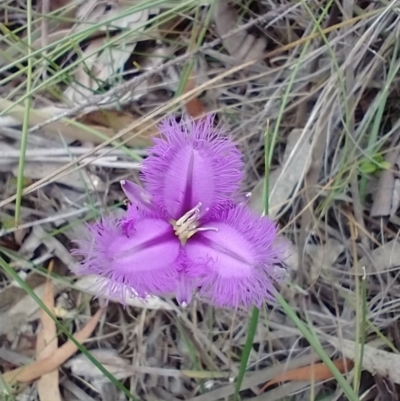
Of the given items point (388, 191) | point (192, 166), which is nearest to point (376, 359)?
point (388, 191)

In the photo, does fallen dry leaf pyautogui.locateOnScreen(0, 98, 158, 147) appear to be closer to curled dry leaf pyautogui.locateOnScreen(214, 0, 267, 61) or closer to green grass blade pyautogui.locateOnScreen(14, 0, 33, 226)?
green grass blade pyautogui.locateOnScreen(14, 0, 33, 226)

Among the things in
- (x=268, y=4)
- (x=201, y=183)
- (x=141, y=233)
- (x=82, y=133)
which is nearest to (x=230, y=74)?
(x=268, y=4)

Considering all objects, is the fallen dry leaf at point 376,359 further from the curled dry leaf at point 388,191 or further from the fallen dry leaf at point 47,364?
the fallen dry leaf at point 47,364

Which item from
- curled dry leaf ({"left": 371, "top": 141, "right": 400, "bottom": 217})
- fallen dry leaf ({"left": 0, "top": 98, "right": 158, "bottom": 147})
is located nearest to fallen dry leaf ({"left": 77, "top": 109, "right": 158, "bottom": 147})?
fallen dry leaf ({"left": 0, "top": 98, "right": 158, "bottom": 147})

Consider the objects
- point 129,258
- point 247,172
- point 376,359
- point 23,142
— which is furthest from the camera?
point 247,172

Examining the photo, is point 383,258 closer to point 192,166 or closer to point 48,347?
point 192,166

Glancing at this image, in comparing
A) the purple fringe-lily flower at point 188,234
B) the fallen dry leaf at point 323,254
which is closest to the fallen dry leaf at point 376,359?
the fallen dry leaf at point 323,254

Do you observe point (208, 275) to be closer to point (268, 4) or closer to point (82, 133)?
point (82, 133)
